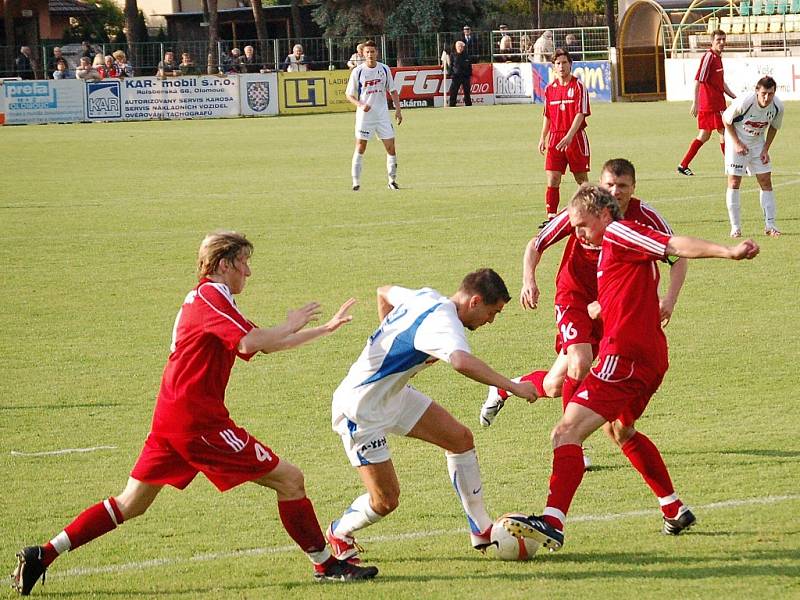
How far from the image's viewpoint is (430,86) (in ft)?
140

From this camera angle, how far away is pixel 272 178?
22859 millimetres

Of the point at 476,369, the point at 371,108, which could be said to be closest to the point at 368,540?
→ the point at 476,369

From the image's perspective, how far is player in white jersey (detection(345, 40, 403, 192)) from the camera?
20500 mm

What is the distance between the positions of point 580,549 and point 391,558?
871 mm

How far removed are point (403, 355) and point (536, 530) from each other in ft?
3.14

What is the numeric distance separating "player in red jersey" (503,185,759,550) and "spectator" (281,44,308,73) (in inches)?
1481

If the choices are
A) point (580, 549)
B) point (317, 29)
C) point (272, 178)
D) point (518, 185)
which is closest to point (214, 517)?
point (580, 549)

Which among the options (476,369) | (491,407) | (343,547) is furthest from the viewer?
(491,407)

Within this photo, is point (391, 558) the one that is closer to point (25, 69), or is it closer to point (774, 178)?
point (774, 178)

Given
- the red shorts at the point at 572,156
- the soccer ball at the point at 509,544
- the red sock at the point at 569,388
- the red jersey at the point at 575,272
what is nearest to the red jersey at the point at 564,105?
the red shorts at the point at 572,156

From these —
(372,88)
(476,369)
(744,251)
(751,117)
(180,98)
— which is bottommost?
(476,369)

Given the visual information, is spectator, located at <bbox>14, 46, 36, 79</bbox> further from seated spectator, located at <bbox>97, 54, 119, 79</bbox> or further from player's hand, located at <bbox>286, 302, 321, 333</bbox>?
player's hand, located at <bbox>286, 302, 321, 333</bbox>

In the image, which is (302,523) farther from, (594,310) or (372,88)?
(372,88)

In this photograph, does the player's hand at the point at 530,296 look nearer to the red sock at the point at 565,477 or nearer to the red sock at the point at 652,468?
the red sock at the point at 652,468
